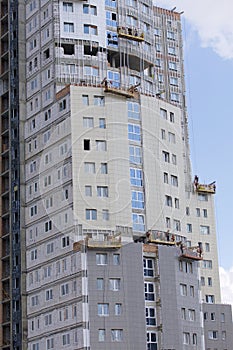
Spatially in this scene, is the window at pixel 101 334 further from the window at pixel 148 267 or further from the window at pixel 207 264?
the window at pixel 207 264

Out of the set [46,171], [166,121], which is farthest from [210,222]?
[46,171]

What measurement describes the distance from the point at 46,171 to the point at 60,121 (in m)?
6.86

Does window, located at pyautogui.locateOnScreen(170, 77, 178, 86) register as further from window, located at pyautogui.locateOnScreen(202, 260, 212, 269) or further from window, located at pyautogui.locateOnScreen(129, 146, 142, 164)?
window, located at pyautogui.locateOnScreen(202, 260, 212, 269)

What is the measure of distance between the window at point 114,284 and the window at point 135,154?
16.8 metres

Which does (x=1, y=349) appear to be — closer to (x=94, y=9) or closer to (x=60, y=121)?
(x=60, y=121)

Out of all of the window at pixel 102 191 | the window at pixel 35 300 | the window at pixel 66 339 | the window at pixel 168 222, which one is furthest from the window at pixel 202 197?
the window at pixel 66 339

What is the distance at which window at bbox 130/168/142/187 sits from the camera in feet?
353

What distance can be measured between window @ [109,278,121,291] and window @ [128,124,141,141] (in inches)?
779

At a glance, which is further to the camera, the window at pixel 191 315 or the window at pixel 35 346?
the window at pixel 35 346

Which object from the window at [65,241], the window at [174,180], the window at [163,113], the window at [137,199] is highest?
the window at [163,113]

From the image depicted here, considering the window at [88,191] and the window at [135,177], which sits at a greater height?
the window at [135,177]

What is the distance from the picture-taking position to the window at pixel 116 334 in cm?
9762

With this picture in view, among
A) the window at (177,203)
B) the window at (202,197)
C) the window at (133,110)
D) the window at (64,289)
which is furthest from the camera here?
the window at (202,197)

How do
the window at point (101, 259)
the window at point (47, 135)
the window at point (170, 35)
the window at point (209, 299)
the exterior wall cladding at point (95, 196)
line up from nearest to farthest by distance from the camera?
the window at point (101, 259), the exterior wall cladding at point (95, 196), the window at point (47, 135), the window at point (209, 299), the window at point (170, 35)
